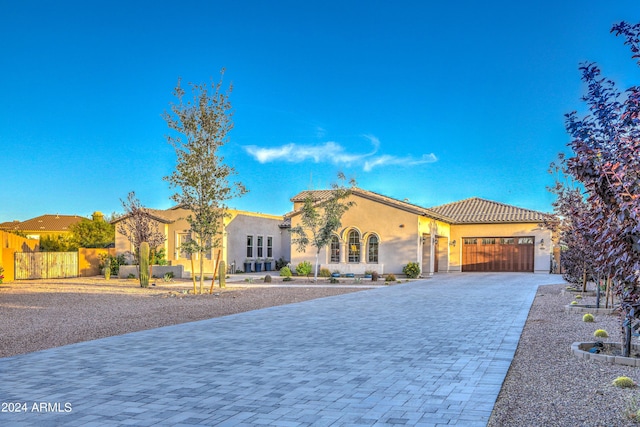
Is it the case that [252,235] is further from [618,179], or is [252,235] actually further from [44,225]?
[44,225]

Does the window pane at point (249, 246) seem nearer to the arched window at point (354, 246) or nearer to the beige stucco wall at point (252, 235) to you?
the beige stucco wall at point (252, 235)

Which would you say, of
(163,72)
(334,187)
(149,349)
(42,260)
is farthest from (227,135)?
(42,260)

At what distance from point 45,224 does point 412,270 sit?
5904cm

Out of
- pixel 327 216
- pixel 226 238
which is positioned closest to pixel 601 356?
pixel 327 216

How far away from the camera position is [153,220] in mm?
32875

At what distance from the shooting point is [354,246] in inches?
1254

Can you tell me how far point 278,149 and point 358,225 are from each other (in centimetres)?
647

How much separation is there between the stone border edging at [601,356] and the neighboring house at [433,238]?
69.4ft

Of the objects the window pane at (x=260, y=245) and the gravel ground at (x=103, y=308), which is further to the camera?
the window pane at (x=260, y=245)

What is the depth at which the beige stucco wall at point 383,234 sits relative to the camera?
30.3 meters

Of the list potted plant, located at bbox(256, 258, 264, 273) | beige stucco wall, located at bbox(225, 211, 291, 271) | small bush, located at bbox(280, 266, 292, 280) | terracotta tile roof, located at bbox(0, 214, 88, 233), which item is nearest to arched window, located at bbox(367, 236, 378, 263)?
small bush, located at bbox(280, 266, 292, 280)

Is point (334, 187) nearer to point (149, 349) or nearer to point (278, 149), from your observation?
point (278, 149)

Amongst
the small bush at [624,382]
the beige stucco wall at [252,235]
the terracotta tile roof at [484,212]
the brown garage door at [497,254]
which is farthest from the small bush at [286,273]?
the small bush at [624,382]

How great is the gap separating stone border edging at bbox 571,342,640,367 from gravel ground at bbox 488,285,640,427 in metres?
0.11
